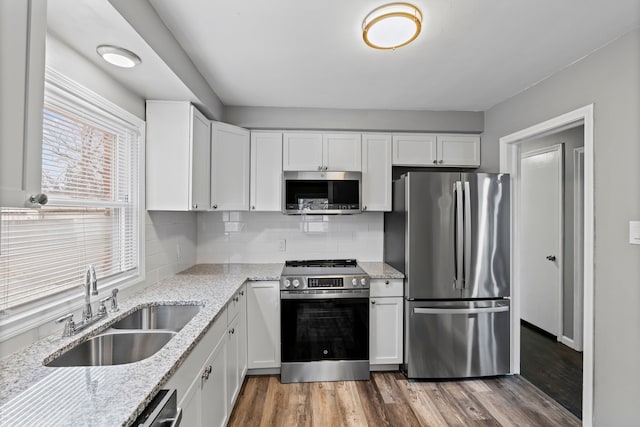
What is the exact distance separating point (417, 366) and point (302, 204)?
5.70ft

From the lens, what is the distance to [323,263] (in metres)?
3.20

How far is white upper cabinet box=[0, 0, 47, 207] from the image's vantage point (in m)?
0.68

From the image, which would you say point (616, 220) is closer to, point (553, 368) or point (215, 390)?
point (553, 368)

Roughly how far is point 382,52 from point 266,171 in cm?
152

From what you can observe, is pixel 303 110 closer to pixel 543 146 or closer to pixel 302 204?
pixel 302 204

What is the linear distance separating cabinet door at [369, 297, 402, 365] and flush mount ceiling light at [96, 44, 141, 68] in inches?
94.5

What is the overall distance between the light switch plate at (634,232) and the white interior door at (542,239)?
1796 millimetres

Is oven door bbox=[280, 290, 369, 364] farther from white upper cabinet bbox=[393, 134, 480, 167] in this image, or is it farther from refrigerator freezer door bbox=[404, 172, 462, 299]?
white upper cabinet bbox=[393, 134, 480, 167]

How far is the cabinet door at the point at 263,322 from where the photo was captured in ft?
8.53

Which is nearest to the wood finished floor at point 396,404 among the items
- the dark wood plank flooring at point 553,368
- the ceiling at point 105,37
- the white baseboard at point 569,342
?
the dark wood plank flooring at point 553,368

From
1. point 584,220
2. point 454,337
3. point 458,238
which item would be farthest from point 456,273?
point 584,220

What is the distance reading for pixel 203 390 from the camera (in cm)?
149

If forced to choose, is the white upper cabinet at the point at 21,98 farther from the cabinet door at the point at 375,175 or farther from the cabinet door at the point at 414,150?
the cabinet door at the point at 414,150

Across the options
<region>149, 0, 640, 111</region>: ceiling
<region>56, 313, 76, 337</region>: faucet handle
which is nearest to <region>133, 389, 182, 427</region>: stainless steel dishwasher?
<region>56, 313, 76, 337</region>: faucet handle
